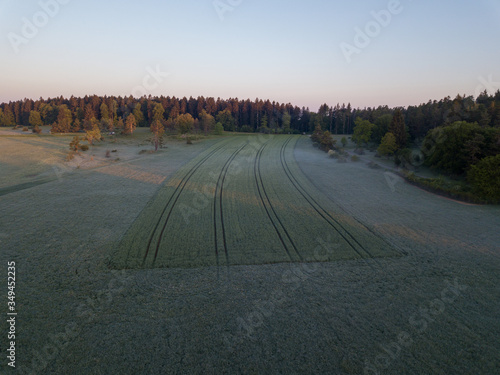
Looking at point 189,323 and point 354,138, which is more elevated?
point 354,138

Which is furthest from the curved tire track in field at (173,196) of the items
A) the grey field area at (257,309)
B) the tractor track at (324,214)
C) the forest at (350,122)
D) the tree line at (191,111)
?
the tree line at (191,111)

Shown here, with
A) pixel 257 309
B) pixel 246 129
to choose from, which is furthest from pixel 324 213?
pixel 246 129

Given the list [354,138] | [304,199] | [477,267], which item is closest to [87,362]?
[477,267]

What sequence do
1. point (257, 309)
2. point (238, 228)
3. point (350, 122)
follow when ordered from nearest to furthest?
point (257, 309), point (238, 228), point (350, 122)

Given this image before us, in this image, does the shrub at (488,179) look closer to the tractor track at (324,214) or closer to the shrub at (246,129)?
the tractor track at (324,214)

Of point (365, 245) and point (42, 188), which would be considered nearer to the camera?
point (365, 245)

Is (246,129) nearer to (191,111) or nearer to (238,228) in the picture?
(191,111)

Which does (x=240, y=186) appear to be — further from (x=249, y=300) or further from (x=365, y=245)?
(x=249, y=300)
